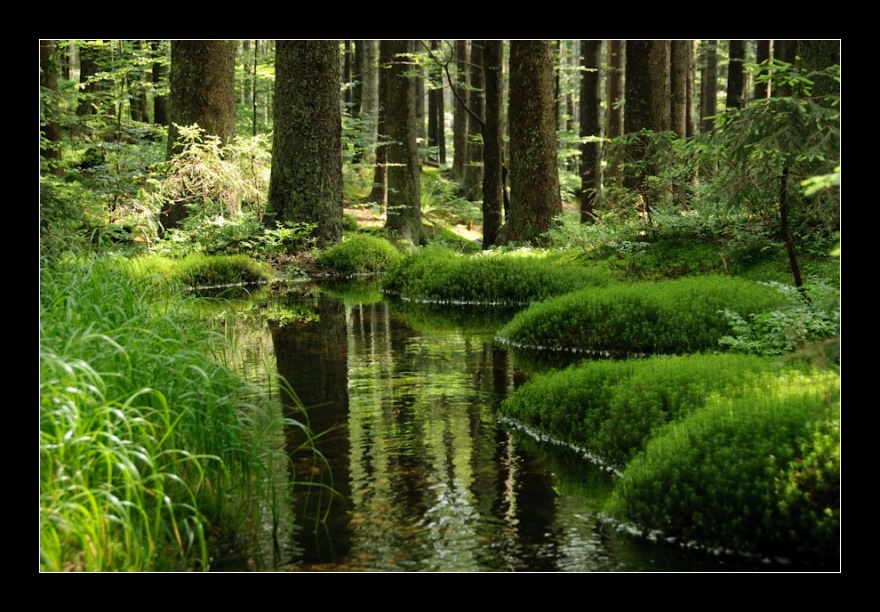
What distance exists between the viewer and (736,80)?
31.0 metres

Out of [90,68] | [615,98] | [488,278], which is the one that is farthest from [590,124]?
[90,68]

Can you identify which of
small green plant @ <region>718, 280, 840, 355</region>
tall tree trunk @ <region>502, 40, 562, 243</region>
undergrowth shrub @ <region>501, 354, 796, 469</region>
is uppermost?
tall tree trunk @ <region>502, 40, 562, 243</region>

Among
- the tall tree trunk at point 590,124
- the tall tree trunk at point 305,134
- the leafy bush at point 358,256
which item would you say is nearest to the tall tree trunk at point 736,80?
the tall tree trunk at point 590,124

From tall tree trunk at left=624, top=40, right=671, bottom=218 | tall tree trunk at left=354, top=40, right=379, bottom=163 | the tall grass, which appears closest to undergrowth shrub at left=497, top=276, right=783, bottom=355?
the tall grass

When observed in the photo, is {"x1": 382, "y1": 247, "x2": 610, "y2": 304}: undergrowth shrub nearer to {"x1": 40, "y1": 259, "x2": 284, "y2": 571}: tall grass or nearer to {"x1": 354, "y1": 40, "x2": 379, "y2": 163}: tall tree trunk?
{"x1": 40, "y1": 259, "x2": 284, "y2": 571}: tall grass

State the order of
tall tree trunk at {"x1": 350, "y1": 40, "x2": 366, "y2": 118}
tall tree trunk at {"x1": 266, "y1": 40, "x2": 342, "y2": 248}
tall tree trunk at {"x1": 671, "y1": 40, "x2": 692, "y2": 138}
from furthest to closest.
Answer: tall tree trunk at {"x1": 350, "y1": 40, "x2": 366, "y2": 118}, tall tree trunk at {"x1": 671, "y1": 40, "x2": 692, "y2": 138}, tall tree trunk at {"x1": 266, "y1": 40, "x2": 342, "y2": 248}

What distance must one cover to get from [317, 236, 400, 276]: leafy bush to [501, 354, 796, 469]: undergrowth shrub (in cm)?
1214

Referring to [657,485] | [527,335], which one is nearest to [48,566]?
[657,485]

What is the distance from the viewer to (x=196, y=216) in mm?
18734

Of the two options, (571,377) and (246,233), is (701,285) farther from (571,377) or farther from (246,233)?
(246,233)

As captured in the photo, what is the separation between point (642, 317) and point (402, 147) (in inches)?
592

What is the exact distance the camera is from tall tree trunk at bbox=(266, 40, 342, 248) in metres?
18.9

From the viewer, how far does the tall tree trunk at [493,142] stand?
20.6m

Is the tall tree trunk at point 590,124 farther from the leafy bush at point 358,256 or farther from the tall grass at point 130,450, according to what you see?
the tall grass at point 130,450
